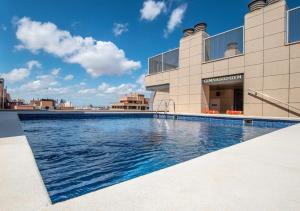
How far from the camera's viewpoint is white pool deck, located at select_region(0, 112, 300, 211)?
4.86 feet

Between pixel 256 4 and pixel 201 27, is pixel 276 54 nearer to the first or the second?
pixel 256 4

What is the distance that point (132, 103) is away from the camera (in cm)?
7838

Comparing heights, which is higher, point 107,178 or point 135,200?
point 135,200

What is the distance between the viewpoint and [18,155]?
282 cm

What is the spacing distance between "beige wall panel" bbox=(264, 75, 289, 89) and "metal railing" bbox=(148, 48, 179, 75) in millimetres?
9262

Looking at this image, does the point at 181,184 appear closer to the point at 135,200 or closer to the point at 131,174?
the point at 135,200

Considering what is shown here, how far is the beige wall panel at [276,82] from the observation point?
38.6 feet

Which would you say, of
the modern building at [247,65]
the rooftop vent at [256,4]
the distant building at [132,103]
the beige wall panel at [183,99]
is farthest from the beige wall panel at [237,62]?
the distant building at [132,103]

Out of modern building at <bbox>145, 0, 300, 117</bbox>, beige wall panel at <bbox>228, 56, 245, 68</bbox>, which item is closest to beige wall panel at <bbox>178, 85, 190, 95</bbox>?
modern building at <bbox>145, 0, 300, 117</bbox>

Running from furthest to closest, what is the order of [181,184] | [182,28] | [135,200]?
[182,28] < [181,184] < [135,200]

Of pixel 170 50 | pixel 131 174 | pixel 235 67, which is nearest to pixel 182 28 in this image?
pixel 170 50

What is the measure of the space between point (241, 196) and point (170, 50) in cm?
2042

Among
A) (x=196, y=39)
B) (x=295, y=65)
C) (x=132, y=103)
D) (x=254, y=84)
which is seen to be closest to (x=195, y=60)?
(x=196, y=39)

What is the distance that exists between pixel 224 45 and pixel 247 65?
2.94 meters
